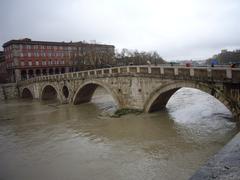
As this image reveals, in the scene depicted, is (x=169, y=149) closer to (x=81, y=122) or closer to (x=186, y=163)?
(x=186, y=163)

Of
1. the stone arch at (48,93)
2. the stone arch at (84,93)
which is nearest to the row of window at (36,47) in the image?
the stone arch at (48,93)

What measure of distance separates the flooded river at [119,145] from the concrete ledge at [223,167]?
6720 millimetres

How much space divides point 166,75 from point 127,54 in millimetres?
51559

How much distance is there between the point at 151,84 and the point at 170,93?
71.5 inches

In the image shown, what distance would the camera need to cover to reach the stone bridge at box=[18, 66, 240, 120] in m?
12.0

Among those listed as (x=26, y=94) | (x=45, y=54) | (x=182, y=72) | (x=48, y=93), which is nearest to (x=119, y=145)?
(x=182, y=72)

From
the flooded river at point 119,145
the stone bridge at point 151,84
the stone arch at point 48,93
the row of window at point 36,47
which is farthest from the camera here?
the row of window at point 36,47

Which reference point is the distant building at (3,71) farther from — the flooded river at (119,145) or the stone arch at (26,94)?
the flooded river at (119,145)

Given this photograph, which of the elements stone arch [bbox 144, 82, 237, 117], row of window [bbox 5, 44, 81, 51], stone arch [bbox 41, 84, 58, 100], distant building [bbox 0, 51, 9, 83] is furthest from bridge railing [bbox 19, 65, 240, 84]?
distant building [bbox 0, 51, 9, 83]

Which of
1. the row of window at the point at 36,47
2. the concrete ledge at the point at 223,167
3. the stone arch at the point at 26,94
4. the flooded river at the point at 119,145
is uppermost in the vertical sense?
the row of window at the point at 36,47

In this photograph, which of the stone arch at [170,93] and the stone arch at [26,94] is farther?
the stone arch at [26,94]

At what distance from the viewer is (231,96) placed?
38.9 ft

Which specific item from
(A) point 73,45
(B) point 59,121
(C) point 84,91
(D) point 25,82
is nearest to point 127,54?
(A) point 73,45

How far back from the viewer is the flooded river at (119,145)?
31.3 feet
